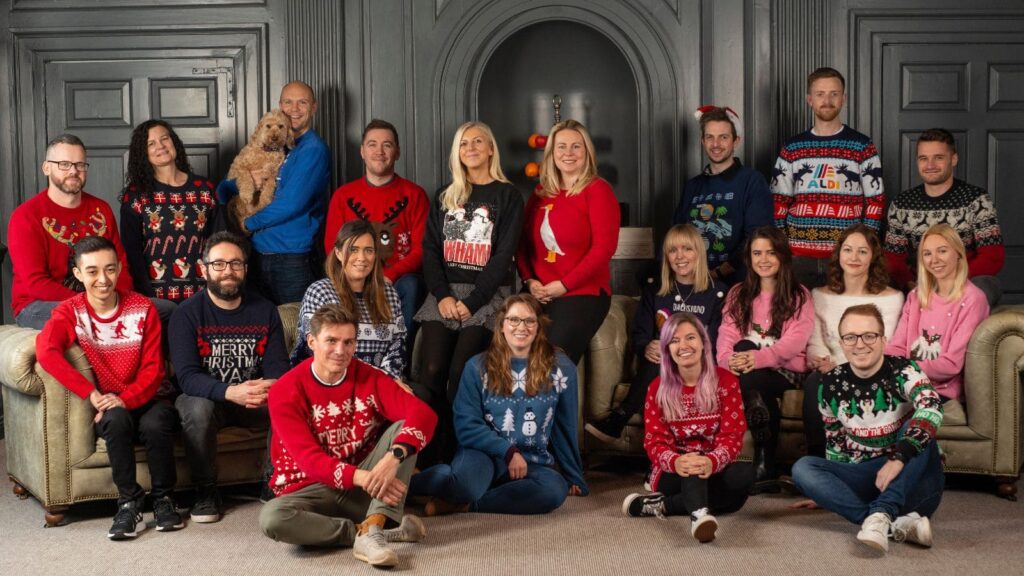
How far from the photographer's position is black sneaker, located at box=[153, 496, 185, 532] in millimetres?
3604

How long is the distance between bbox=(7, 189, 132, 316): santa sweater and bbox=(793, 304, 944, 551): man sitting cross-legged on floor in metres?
2.82

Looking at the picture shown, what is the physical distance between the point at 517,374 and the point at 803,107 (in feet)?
8.47

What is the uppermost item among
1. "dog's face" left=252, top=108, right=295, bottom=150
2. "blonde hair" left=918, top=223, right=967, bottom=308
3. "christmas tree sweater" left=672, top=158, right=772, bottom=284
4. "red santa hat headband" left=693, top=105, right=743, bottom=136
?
"red santa hat headband" left=693, top=105, right=743, bottom=136

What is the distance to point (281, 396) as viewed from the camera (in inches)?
132

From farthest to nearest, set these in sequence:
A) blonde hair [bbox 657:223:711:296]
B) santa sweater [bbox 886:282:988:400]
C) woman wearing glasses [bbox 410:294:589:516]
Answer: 1. blonde hair [bbox 657:223:711:296]
2. santa sweater [bbox 886:282:988:400]
3. woman wearing glasses [bbox 410:294:589:516]

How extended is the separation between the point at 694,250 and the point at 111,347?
236 cm

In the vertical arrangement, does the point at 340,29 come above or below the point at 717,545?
above

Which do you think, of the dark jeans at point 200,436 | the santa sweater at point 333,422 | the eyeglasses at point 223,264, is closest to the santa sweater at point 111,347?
the dark jeans at point 200,436

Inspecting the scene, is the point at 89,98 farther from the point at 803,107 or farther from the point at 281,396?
the point at 803,107

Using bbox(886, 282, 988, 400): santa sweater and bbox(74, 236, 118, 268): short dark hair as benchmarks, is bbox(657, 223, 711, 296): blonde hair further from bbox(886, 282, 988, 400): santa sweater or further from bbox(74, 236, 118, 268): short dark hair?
bbox(74, 236, 118, 268): short dark hair

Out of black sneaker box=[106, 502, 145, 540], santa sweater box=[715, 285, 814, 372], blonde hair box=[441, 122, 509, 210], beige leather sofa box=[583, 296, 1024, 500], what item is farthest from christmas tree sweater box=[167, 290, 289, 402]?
beige leather sofa box=[583, 296, 1024, 500]

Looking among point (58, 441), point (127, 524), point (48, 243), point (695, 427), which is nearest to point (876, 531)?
point (695, 427)

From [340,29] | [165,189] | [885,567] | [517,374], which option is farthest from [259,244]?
[885,567]

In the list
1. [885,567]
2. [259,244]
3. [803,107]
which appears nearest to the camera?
[885,567]
